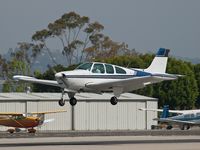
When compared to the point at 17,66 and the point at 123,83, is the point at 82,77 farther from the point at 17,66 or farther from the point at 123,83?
the point at 17,66

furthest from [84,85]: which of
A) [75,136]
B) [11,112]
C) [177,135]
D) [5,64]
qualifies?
[5,64]

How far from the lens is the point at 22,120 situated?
90.0m

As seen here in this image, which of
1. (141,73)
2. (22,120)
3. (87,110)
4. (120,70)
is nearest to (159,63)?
(141,73)

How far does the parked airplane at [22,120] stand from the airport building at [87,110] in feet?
8.30

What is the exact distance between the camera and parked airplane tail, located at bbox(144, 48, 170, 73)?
212ft

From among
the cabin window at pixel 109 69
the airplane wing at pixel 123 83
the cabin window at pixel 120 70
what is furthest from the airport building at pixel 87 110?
the cabin window at pixel 109 69

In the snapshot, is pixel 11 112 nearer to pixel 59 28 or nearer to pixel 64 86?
pixel 64 86

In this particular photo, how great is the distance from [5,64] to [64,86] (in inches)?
4936

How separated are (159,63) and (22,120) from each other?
96.1 ft

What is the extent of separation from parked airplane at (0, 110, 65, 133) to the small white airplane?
1093 inches

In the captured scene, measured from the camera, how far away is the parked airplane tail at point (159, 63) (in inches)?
2547

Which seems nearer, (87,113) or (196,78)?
(87,113)

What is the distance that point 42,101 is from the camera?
95.8 metres

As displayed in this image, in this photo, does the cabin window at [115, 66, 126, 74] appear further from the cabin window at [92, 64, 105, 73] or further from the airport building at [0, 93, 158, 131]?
the airport building at [0, 93, 158, 131]
